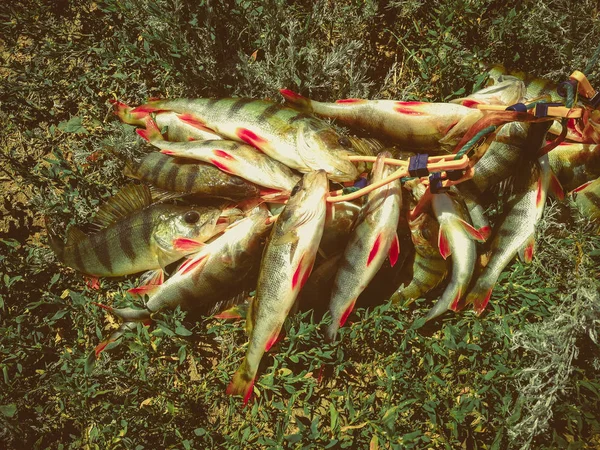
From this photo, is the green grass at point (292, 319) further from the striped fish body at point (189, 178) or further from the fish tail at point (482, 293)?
the striped fish body at point (189, 178)

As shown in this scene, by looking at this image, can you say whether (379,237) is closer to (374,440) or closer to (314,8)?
(374,440)

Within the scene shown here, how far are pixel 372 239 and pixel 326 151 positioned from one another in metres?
0.65

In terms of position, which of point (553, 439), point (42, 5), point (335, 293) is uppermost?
point (42, 5)

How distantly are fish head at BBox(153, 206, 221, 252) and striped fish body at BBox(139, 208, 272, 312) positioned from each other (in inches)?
3.9

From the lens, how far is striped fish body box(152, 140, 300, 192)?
9.82ft

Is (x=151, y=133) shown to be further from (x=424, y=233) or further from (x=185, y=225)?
(x=424, y=233)

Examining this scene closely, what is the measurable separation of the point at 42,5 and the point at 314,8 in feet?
8.15

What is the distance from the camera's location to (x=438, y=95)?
3730 millimetres

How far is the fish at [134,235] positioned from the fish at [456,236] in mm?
1549

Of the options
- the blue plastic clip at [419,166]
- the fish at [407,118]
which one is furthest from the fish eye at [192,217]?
the blue plastic clip at [419,166]

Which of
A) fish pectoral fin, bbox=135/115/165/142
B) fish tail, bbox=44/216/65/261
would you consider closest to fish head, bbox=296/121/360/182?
fish pectoral fin, bbox=135/115/165/142

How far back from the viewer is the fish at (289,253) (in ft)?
9.01

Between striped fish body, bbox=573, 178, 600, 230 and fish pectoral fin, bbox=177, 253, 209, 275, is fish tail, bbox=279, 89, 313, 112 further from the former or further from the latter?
striped fish body, bbox=573, 178, 600, 230

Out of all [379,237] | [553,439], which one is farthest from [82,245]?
[553,439]
